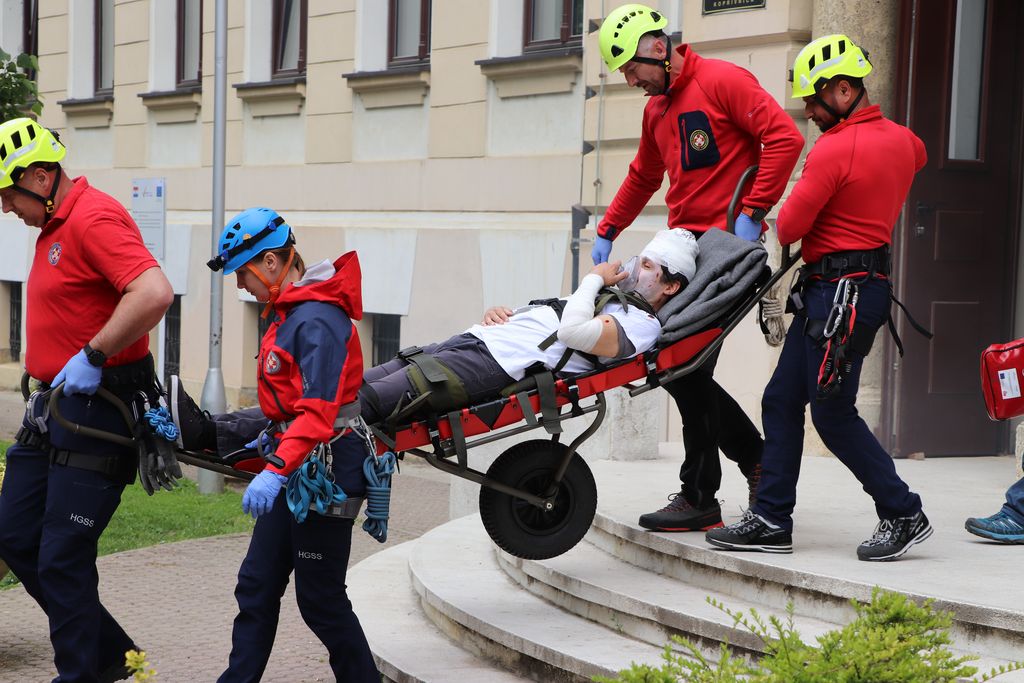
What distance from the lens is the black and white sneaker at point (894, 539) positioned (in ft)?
16.9

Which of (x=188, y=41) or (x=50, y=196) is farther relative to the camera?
(x=188, y=41)

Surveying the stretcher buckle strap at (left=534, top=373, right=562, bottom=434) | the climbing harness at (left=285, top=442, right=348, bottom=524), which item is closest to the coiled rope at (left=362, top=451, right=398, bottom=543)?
the climbing harness at (left=285, top=442, right=348, bottom=524)

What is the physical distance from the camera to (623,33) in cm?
526

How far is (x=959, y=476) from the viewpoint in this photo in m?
7.52

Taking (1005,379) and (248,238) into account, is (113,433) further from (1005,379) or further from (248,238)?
(1005,379)

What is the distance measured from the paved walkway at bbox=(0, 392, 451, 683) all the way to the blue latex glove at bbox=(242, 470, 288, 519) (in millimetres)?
1631

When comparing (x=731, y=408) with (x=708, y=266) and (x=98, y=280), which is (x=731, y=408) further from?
(x=98, y=280)

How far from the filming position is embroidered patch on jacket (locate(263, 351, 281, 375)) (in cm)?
435

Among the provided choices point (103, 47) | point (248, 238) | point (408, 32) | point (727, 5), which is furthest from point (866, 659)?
point (103, 47)

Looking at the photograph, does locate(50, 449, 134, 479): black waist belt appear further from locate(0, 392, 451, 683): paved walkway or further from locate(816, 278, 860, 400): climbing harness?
locate(816, 278, 860, 400): climbing harness

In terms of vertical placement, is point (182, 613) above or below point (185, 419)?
below

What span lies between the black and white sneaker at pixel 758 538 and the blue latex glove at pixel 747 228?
100 cm

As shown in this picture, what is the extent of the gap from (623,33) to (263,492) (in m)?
2.17

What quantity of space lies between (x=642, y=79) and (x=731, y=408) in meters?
1.33
